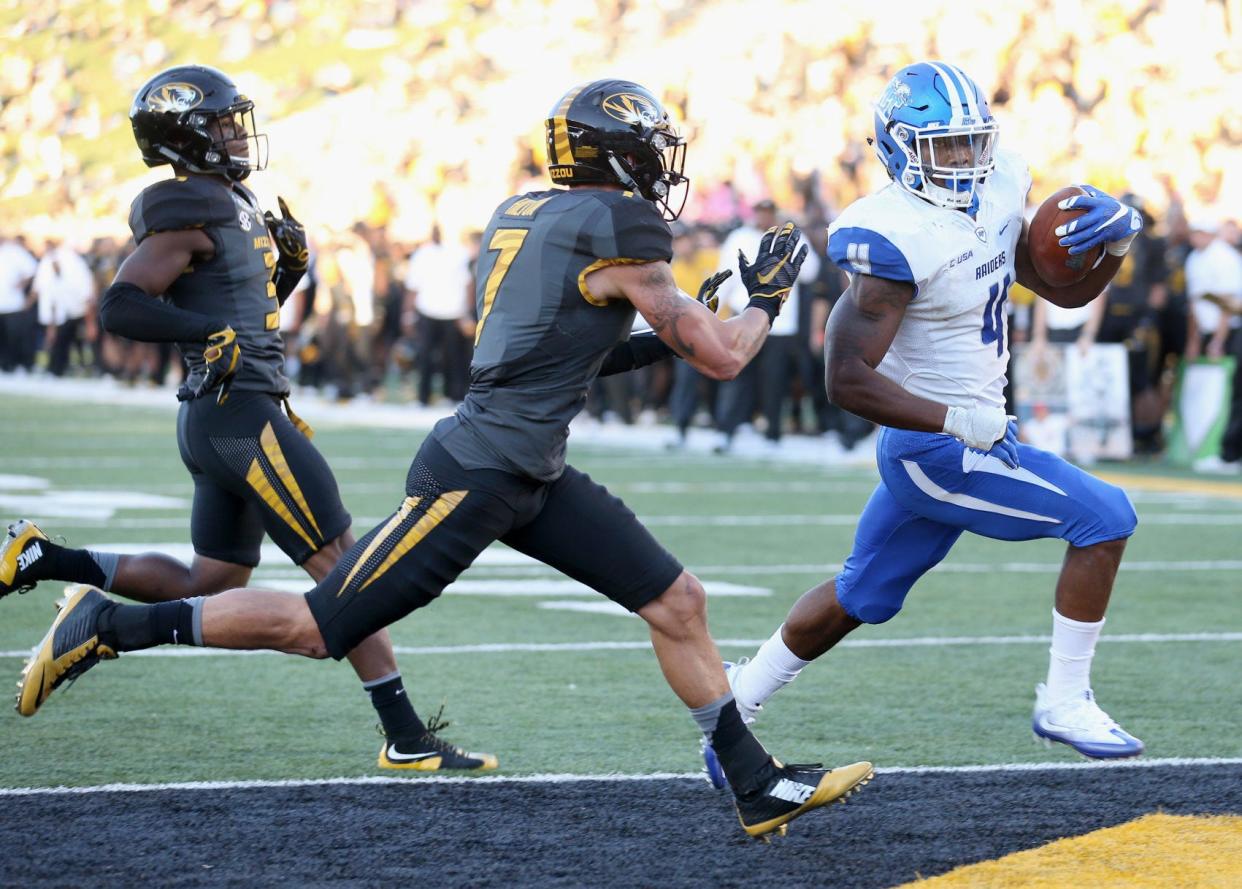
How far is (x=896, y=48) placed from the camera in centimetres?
2438

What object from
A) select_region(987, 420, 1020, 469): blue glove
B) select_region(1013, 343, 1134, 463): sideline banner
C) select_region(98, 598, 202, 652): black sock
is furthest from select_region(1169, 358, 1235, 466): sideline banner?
select_region(98, 598, 202, 652): black sock

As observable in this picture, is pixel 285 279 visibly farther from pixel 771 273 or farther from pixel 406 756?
pixel 771 273

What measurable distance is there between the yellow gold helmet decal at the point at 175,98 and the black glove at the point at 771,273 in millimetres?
Answer: 1711

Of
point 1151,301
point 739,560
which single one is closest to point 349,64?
point 1151,301

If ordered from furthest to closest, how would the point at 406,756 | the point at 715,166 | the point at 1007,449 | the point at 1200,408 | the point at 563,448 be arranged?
the point at 715,166
the point at 1200,408
the point at 406,756
the point at 1007,449
the point at 563,448

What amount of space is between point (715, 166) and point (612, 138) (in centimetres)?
2057

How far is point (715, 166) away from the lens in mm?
24750

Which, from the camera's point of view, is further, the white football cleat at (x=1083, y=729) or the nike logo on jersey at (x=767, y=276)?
the white football cleat at (x=1083, y=729)

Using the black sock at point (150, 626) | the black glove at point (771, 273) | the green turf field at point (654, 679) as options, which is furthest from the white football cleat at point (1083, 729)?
the black sock at point (150, 626)

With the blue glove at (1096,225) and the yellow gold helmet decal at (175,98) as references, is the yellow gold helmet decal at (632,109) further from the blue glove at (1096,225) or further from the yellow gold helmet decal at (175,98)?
the yellow gold helmet decal at (175,98)

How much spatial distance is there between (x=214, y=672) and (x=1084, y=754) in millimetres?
2954

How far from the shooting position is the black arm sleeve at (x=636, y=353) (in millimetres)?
4723

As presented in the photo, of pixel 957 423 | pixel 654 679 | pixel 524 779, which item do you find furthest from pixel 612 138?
pixel 654 679

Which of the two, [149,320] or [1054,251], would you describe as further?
[149,320]
